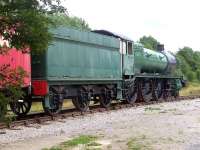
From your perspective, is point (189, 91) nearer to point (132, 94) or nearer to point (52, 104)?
point (132, 94)

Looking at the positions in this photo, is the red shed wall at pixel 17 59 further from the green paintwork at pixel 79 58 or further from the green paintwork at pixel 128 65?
the green paintwork at pixel 128 65

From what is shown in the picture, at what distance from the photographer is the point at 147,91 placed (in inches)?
1169

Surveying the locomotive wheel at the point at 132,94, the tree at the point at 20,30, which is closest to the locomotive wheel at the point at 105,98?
the locomotive wheel at the point at 132,94

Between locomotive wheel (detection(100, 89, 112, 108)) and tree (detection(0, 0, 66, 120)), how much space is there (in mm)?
14233

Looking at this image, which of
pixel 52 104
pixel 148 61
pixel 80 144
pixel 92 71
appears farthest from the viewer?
pixel 148 61

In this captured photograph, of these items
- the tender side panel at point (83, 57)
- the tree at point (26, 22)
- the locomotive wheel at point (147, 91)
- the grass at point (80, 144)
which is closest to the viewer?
the tree at point (26, 22)

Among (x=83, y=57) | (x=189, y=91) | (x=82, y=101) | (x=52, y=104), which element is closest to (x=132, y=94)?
(x=82, y=101)

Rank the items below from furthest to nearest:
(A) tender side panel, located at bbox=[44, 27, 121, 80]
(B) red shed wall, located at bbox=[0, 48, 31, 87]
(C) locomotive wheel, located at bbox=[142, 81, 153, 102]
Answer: (C) locomotive wheel, located at bbox=[142, 81, 153, 102]
(A) tender side panel, located at bbox=[44, 27, 121, 80]
(B) red shed wall, located at bbox=[0, 48, 31, 87]

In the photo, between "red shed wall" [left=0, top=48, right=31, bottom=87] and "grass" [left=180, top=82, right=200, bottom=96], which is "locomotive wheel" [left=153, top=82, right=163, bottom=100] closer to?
"grass" [left=180, top=82, right=200, bottom=96]

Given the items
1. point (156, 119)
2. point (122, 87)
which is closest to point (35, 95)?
point (156, 119)

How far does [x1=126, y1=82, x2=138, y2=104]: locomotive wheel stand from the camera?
87.2 ft

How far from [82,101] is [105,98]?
277 centimetres

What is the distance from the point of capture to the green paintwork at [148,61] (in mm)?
28261

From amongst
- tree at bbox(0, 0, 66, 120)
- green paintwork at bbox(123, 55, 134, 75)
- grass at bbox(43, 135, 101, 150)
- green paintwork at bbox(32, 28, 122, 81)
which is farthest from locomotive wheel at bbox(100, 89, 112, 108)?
tree at bbox(0, 0, 66, 120)
